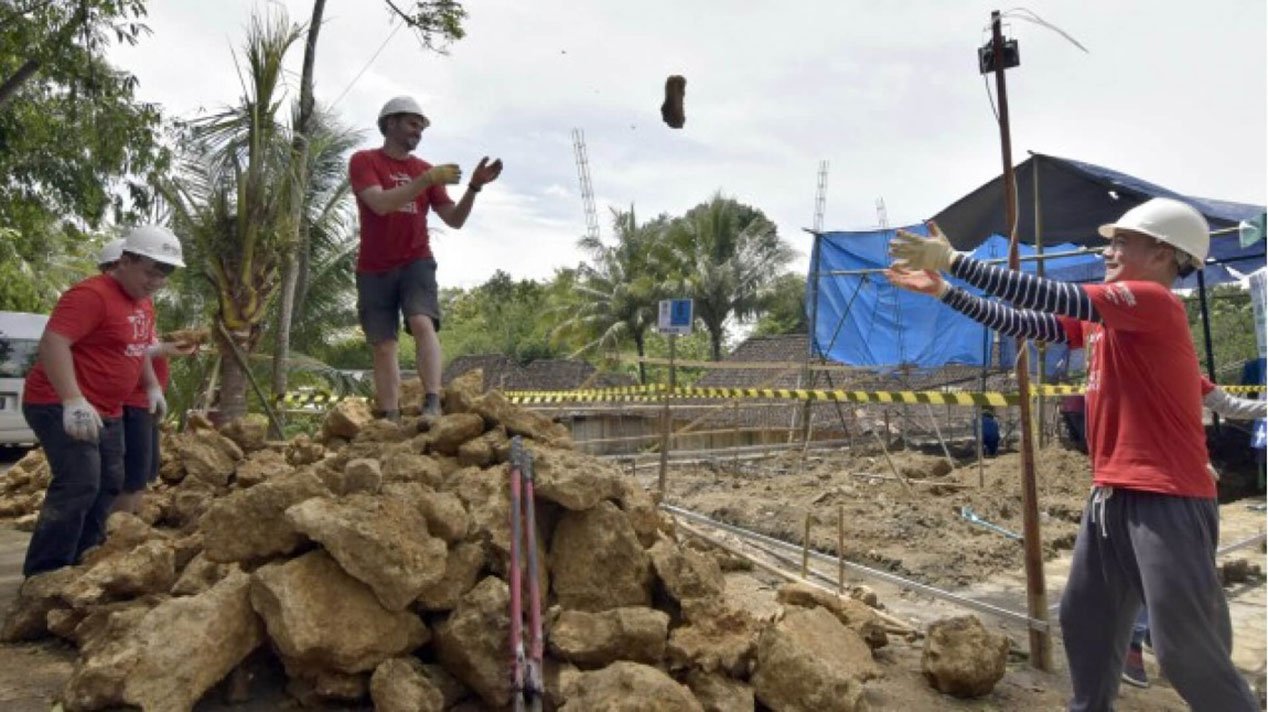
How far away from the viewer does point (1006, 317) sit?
8.78 ft

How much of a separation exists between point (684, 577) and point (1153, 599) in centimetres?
152

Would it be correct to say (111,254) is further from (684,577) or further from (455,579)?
(684,577)

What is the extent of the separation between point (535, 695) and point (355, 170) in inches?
105

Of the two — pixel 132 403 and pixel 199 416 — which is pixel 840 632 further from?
pixel 199 416

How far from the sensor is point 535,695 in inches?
104

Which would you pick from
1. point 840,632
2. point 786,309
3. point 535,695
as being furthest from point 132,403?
point 786,309

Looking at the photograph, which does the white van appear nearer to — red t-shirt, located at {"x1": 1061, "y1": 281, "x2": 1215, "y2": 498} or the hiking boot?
the hiking boot

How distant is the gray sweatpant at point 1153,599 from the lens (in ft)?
7.79

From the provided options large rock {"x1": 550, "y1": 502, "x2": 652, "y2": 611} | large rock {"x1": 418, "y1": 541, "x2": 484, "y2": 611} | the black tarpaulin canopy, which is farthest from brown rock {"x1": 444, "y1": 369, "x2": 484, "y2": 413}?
the black tarpaulin canopy

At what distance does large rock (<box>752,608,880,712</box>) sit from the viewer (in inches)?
112

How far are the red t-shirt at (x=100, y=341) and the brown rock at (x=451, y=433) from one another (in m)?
1.38

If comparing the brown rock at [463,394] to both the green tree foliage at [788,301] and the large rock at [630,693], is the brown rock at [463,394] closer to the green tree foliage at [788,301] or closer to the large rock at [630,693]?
the large rock at [630,693]

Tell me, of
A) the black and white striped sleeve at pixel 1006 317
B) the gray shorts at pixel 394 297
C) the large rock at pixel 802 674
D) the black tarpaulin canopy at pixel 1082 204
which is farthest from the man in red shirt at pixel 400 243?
the black tarpaulin canopy at pixel 1082 204

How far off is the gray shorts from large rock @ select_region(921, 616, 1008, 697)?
2744mm
